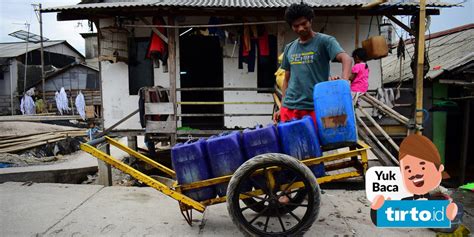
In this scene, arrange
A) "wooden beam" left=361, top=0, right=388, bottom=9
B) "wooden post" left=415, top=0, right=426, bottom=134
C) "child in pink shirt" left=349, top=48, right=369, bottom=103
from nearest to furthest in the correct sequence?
"wooden post" left=415, top=0, right=426, bottom=134 → "wooden beam" left=361, top=0, right=388, bottom=9 → "child in pink shirt" left=349, top=48, right=369, bottom=103

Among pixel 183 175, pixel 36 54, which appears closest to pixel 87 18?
pixel 183 175

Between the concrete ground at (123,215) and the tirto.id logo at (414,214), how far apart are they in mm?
483

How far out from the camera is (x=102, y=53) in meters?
7.48

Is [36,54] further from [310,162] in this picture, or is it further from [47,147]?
[310,162]

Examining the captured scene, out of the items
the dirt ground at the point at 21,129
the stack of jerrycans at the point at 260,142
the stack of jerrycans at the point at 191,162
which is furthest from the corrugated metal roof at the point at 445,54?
the dirt ground at the point at 21,129

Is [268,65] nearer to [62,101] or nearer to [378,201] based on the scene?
[378,201]

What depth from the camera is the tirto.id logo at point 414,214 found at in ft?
8.66

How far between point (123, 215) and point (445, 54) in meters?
10.5

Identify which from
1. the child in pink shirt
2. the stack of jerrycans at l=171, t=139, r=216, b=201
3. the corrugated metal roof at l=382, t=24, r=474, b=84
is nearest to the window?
the child in pink shirt

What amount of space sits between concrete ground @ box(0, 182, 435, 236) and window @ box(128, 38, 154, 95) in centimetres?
Answer: 410

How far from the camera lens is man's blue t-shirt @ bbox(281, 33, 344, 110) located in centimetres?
324

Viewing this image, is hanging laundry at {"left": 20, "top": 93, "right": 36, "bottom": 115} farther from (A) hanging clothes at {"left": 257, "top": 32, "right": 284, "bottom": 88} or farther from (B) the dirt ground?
(A) hanging clothes at {"left": 257, "top": 32, "right": 284, "bottom": 88}

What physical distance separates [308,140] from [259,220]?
1098mm

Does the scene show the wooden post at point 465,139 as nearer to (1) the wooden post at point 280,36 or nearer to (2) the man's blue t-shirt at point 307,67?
(1) the wooden post at point 280,36
